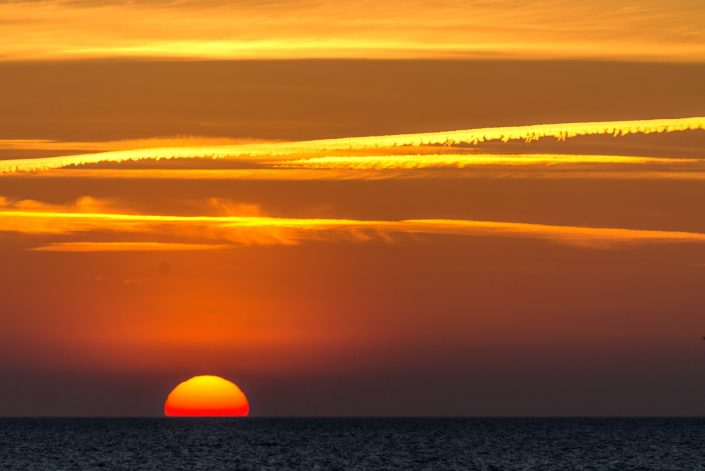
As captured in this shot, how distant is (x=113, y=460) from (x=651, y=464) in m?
65.8

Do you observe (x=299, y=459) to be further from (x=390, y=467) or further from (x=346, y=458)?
(x=390, y=467)

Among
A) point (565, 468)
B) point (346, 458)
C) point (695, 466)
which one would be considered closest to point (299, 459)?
point (346, 458)

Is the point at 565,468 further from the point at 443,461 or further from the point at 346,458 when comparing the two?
the point at 346,458

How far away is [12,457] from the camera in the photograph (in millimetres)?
195125

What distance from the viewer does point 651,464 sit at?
176000 mm

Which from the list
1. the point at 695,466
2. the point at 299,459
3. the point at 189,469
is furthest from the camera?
the point at 299,459

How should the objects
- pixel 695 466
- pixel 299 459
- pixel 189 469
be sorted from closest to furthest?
pixel 189 469 < pixel 695 466 < pixel 299 459

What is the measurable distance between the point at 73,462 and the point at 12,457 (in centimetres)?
2060

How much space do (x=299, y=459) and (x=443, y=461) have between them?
18619mm

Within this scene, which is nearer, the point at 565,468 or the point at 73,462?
the point at 565,468

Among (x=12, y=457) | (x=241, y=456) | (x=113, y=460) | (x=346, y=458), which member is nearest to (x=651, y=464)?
(x=346, y=458)

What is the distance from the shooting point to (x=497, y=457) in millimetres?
194250

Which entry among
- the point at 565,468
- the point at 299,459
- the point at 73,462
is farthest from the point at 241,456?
the point at 565,468

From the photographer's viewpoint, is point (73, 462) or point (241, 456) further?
point (241, 456)
